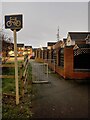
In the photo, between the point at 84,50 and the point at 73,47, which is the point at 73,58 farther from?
the point at 84,50

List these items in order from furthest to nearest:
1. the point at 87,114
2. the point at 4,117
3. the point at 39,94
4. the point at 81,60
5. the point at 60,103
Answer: the point at 81,60 < the point at 39,94 < the point at 60,103 < the point at 87,114 < the point at 4,117

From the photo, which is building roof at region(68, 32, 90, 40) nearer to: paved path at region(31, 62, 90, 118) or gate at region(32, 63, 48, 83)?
gate at region(32, 63, 48, 83)

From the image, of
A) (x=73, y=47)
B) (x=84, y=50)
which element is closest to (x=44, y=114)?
(x=73, y=47)

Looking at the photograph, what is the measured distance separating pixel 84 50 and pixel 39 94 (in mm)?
6760

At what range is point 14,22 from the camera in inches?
229

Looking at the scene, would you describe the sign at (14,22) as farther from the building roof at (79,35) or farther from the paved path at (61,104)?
the building roof at (79,35)

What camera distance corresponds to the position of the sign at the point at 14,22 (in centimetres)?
580

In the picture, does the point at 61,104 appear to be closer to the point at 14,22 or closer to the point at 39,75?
the point at 14,22

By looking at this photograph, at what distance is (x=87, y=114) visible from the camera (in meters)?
5.11

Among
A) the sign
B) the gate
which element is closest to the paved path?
the sign

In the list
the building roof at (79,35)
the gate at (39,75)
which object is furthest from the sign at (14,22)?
the building roof at (79,35)

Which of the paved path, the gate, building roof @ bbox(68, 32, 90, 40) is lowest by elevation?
the paved path

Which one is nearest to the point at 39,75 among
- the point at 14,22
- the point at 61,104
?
the point at 61,104

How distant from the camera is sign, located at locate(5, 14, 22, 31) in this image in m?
5.80
